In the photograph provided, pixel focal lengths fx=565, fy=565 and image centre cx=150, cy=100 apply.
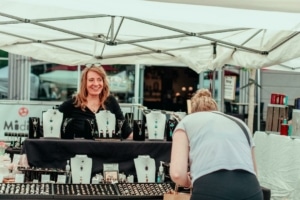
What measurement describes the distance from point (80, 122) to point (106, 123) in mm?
194

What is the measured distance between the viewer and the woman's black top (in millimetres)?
3768

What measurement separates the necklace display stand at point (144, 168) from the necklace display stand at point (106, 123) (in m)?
0.27

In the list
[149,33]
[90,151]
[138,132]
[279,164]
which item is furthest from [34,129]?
[279,164]

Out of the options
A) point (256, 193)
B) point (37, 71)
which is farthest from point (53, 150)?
point (37, 71)

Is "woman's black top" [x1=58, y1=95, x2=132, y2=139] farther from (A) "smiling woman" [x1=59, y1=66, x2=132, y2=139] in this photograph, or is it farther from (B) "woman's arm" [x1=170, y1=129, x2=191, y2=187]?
(B) "woman's arm" [x1=170, y1=129, x2=191, y2=187]

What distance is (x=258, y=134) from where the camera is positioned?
Answer: 5.97m

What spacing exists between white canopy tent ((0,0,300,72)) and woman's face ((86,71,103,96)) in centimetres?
46

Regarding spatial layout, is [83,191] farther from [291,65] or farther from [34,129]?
[291,65]

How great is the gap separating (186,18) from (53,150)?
4.00 ft

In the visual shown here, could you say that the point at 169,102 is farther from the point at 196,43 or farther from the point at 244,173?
the point at 244,173

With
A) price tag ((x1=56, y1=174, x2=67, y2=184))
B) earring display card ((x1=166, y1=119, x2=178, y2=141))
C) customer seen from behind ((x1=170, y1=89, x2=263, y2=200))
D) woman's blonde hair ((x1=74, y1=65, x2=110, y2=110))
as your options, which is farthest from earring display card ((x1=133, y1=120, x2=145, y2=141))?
customer seen from behind ((x1=170, y1=89, x2=263, y2=200))

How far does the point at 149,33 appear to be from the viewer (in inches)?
227

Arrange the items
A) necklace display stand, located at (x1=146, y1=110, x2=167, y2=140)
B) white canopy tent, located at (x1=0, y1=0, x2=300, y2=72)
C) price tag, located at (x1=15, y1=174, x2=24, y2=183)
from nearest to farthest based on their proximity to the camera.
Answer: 1. white canopy tent, located at (x1=0, y1=0, x2=300, y2=72)
2. price tag, located at (x1=15, y1=174, x2=24, y2=183)
3. necklace display stand, located at (x1=146, y1=110, x2=167, y2=140)

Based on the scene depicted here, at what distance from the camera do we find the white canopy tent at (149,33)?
3109 millimetres
